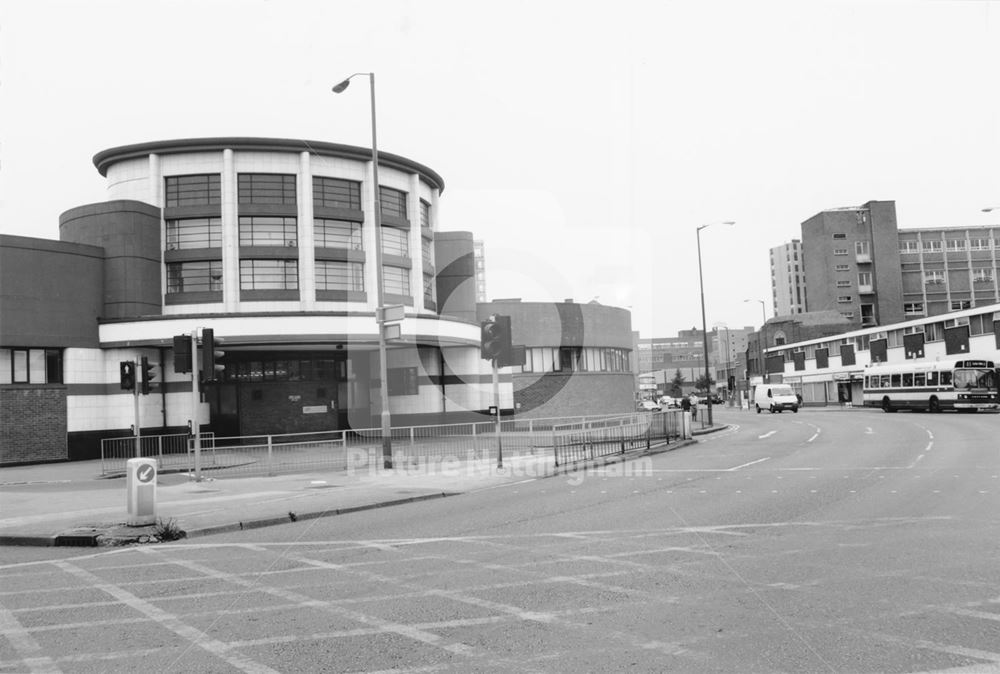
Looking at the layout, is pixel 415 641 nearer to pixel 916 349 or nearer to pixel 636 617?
pixel 636 617

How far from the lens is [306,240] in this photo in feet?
123

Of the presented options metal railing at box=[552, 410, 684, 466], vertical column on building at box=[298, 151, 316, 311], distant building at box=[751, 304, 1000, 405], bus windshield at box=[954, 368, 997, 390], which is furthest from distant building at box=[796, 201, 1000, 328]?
vertical column on building at box=[298, 151, 316, 311]

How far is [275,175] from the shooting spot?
37719 millimetres

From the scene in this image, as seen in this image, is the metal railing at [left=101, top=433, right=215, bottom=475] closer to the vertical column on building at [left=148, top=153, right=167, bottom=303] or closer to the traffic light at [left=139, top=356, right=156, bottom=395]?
the traffic light at [left=139, top=356, right=156, bottom=395]

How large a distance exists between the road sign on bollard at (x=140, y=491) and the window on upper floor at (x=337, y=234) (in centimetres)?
2642

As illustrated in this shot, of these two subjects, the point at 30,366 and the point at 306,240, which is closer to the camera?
the point at 30,366

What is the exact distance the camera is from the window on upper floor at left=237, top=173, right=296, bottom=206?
122ft

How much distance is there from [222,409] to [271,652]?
1298 inches

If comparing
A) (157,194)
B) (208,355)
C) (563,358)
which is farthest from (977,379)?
(157,194)

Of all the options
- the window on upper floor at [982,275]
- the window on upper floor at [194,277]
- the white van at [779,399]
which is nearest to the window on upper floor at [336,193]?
the window on upper floor at [194,277]

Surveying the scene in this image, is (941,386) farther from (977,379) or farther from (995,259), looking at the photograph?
(995,259)

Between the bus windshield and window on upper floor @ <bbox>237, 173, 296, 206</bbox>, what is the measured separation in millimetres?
38709

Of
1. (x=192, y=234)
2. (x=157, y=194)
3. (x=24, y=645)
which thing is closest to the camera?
(x=24, y=645)

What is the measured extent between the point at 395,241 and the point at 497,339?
2140 centimetres
